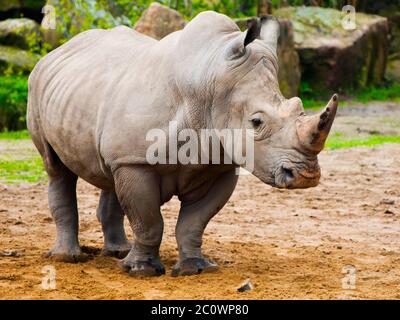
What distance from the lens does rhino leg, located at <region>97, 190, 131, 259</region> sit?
7406 mm

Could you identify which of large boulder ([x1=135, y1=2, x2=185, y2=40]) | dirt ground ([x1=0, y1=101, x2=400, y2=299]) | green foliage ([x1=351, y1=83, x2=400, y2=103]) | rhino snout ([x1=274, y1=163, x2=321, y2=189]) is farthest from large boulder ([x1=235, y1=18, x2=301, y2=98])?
rhino snout ([x1=274, y1=163, x2=321, y2=189])

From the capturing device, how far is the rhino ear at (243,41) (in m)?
5.91

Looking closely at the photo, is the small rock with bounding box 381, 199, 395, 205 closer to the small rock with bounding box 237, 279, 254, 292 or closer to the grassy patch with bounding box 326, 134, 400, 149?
the grassy patch with bounding box 326, 134, 400, 149

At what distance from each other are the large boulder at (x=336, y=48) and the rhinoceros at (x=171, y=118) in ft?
42.8

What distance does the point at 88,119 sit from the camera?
6.62 m

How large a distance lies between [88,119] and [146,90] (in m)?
0.55

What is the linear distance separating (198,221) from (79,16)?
11847 millimetres

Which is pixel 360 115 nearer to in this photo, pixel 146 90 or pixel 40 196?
pixel 40 196

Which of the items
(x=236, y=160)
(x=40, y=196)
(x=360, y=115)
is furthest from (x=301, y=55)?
(x=236, y=160)

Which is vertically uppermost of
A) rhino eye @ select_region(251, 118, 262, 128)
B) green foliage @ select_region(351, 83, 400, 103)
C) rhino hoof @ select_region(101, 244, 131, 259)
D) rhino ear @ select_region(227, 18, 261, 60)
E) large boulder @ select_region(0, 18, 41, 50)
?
rhino ear @ select_region(227, 18, 261, 60)

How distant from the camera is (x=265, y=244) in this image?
7891 mm

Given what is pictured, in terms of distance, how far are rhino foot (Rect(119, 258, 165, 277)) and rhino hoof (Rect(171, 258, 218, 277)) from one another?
0.33 feet

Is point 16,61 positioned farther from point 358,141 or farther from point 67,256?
point 67,256

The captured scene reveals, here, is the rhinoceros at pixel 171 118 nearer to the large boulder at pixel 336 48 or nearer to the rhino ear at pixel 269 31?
the rhino ear at pixel 269 31
